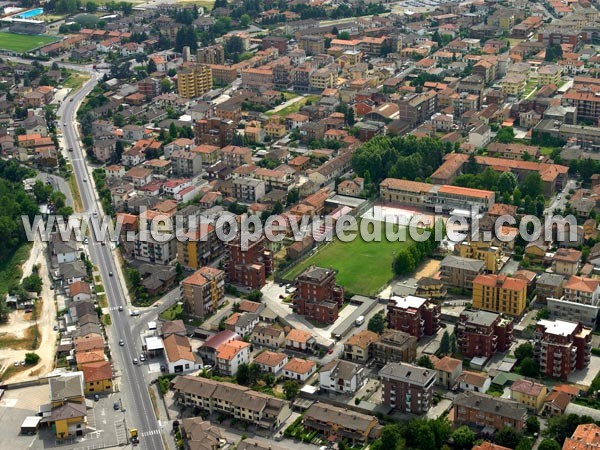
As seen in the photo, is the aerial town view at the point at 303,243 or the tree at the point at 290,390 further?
the tree at the point at 290,390

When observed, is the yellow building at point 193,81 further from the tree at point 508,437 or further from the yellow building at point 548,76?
the tree at point 508,437

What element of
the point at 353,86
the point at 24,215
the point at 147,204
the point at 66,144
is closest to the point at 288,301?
the point at 147,204

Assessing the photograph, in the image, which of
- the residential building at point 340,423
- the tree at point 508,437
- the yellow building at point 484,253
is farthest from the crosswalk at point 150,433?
the yellow building at point 484,253

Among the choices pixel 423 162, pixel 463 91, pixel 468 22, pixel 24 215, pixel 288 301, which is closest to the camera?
pixel 288 301

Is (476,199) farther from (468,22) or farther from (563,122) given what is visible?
(468,22)

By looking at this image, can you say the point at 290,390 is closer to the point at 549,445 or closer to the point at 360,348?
the point at 360,348

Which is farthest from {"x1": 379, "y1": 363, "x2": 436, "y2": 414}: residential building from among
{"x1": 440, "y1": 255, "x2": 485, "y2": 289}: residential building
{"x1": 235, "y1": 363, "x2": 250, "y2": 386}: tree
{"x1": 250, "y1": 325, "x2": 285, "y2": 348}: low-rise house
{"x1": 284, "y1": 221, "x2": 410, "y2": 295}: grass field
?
{"x1": 440, "y1": 255, "x2": 485, "y2": 289}: residential building

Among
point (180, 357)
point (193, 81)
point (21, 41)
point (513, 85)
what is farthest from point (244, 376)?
point (21, 41)

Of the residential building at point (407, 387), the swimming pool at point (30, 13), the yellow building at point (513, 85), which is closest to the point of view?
the residential building at point (407, 387)
